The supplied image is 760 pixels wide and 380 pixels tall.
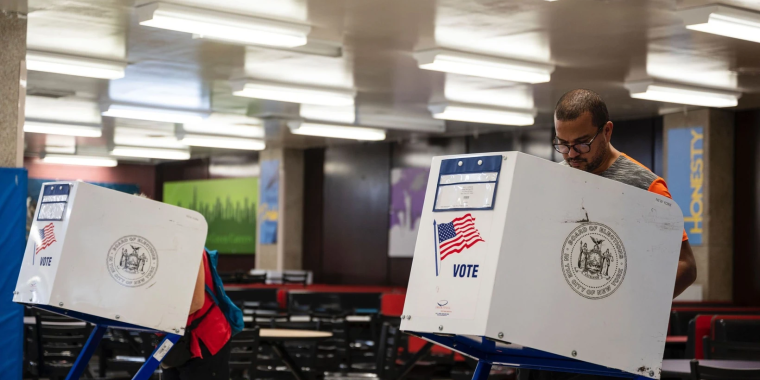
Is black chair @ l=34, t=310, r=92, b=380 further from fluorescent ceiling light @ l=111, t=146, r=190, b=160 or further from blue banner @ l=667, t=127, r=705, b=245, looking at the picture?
fluorescent ceiling light @ l=111, t=146, r=190, b=160

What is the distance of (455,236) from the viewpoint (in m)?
2.50

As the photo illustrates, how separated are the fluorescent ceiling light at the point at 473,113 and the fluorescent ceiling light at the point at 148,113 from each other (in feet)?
11.6

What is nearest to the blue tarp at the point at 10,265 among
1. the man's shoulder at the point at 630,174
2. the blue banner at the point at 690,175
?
the man's shoulder at the point at 630,174

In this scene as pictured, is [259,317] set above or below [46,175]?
below

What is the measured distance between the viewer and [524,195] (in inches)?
96.3

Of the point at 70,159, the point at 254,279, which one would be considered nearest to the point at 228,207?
the point at 70,159

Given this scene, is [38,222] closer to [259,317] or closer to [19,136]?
[19,136]

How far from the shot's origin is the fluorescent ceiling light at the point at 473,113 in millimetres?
12078

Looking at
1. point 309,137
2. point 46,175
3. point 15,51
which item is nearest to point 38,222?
point 15,51

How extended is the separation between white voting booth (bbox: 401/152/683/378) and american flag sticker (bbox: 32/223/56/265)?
7.33ft

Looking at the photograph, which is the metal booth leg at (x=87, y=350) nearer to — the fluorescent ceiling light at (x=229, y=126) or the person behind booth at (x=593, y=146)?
the person behind booth at (x=593, y=146)

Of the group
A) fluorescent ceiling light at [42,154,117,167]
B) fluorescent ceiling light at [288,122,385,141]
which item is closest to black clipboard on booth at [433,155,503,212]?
fluorescent ceiling light at [288,122,385,141]

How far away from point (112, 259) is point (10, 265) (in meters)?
3.11

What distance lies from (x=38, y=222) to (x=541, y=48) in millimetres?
5613
